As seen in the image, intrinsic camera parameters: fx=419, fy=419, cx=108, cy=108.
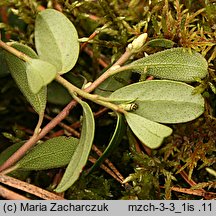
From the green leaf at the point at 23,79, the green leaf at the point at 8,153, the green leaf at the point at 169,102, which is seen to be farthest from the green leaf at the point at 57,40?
the green leaf at the point at 8,153

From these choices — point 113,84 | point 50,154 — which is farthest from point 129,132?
point 50,154

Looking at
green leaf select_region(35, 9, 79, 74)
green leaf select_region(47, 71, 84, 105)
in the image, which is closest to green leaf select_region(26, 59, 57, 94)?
green leaf select_region(35, 9, 79, 74)

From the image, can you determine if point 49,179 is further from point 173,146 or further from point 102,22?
point 102,22

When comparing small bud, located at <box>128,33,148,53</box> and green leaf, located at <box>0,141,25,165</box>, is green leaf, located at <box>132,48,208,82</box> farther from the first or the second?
green leaf, located at <box>0,141,25,165</box>

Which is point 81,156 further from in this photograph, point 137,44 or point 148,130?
point 137,44

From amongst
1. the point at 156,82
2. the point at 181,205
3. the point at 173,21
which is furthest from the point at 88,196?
the point at 173,21

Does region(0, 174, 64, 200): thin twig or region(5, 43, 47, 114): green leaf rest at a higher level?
region(5, 43, 47, 114): green leaf

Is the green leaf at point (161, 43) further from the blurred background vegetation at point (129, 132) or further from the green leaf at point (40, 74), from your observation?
the green leaf at point (40, 74)
